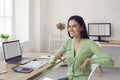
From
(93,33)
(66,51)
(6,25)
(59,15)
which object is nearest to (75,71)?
(66,51)

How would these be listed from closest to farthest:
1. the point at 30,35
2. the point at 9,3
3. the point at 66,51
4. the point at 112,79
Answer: the point at 66,51, the point at 112,79, the point at 9,3, the point at 30,35

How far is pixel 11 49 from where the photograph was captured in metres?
2.46

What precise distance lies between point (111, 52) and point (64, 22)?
136 centimetres

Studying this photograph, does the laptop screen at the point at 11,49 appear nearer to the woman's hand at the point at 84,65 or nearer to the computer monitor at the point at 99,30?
the woman's hand at the point at 84,65

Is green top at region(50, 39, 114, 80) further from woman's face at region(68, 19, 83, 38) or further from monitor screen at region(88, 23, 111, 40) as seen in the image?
monitor screen at region(88, 23, 111, 40)

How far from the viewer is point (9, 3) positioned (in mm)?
4246

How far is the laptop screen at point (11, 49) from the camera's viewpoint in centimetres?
235

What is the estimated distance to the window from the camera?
160 inches

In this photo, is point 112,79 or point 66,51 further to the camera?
point 112,79

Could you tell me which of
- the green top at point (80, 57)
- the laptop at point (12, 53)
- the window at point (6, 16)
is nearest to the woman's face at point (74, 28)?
the green top at point (80, 57)

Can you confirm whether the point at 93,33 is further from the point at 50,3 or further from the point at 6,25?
the point at 6,25

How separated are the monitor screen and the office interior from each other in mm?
137

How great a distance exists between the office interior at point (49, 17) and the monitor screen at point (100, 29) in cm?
14

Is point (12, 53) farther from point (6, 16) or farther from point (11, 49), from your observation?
point (6, 16)
